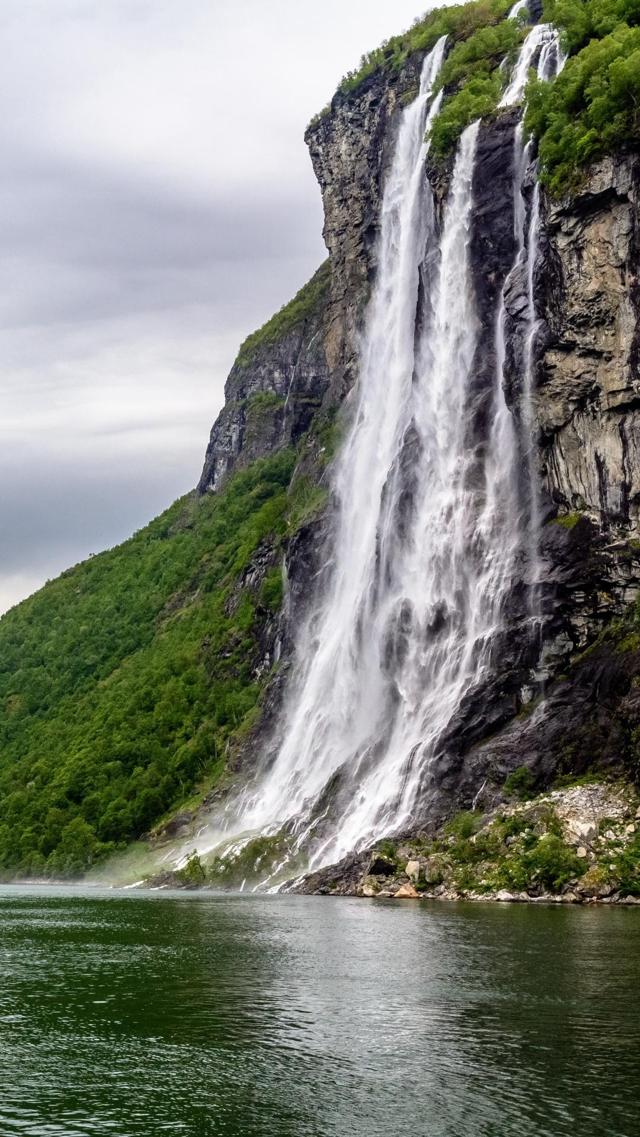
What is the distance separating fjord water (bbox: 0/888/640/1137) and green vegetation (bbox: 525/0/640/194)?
5014 cm

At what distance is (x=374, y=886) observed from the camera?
56156 millimetres

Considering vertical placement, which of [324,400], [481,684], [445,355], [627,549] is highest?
[324,400]

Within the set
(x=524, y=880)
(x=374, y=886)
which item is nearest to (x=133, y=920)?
(x=374, y=886)

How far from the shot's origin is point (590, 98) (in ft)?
244

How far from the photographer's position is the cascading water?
71188 millimetres

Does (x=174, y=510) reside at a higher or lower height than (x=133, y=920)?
higher

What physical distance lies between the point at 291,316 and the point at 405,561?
92835 mm

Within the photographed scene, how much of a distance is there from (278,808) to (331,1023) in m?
60.9

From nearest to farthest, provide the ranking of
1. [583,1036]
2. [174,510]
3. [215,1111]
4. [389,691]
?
[215,1111] < [583,1036] < [389,691] < [174,510]

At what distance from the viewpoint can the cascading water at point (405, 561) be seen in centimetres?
7119

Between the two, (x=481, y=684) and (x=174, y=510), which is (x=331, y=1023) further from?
(x=174, y=510)

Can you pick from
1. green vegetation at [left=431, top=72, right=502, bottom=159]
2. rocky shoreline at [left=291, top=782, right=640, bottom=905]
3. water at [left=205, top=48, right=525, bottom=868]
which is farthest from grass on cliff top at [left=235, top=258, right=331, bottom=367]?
rocky shoreline at [left=291, top=782, right=640, bottom=905]

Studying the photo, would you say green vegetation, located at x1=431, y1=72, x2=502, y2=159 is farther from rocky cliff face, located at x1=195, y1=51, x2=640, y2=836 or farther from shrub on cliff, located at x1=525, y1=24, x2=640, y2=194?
shrub on cliff, located at x1=525, y1=24, x2=640, y2=194

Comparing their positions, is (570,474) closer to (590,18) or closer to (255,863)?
(255,863)
